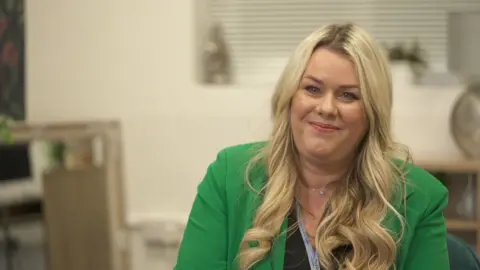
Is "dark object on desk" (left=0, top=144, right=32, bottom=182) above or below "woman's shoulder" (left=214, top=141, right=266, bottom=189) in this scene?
below

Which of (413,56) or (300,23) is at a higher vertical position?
(300,23)

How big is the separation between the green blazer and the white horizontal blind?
1333 mm

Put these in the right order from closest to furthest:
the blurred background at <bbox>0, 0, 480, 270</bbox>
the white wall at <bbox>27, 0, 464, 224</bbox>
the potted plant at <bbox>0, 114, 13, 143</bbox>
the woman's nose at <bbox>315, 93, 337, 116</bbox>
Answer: the woman's nose at <bbox>315, 93, 337, 116</bbox> < the potted plant at <bbox>0, 114, 13, 143</bbox> < the blurred background at <bbox>0, 0, 480, 270</bbox> < the white wall at <bbox>27, 0, 464, 224</bbox>

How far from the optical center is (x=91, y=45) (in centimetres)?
283

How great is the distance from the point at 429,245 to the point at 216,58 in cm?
156

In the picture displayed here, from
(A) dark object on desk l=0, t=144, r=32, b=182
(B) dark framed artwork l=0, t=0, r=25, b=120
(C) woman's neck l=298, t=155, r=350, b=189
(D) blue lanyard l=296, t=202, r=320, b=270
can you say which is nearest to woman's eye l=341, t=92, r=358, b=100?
(C) woman's neck l=298, t=155, r=350, b=189

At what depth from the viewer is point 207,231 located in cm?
147

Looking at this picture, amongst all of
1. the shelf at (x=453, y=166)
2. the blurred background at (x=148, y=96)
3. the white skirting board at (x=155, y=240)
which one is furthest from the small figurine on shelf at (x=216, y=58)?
the shelf at (x=453, y=166)

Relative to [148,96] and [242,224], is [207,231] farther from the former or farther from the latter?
[148,96]

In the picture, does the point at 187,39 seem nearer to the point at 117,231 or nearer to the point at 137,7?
the point at 137,7

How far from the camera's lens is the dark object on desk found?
2.70 metres

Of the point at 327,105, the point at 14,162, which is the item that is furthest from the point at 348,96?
the point at 14,162

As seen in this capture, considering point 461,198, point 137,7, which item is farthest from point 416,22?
point 137,7

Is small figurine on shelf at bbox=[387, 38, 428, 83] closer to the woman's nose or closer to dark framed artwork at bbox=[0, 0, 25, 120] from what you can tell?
the woman's nose
